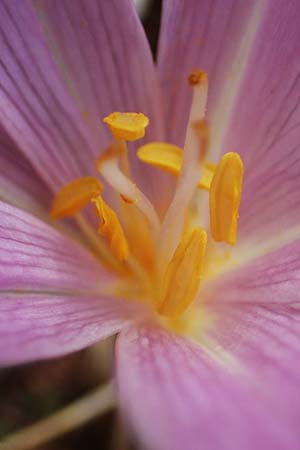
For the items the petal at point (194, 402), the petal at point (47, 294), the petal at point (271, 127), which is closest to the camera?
the petal at point (194, 402)

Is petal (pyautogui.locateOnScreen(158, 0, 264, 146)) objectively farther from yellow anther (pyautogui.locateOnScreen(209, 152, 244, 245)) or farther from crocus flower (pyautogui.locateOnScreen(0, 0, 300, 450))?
yellow anther (pyautogui.locateOnScreen(209, 152, 244, 245))

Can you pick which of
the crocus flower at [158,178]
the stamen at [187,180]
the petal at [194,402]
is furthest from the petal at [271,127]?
the petal at [194,402]

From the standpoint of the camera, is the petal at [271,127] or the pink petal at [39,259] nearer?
the pink petal at [39,259]

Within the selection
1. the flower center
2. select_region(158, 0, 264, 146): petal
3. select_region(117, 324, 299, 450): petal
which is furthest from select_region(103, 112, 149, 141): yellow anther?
select_region(117, 324, 299, 450): petal

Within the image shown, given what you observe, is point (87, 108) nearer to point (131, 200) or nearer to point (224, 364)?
point (131, 200)

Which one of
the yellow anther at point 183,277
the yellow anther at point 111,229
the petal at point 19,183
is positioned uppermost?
the petal at point 19,183

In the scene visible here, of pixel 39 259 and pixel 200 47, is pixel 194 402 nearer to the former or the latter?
pixel 39 259

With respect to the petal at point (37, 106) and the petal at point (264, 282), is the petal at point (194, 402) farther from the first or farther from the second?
the petal at point (37, 106)

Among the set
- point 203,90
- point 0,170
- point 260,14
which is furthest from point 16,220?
point 260,14
